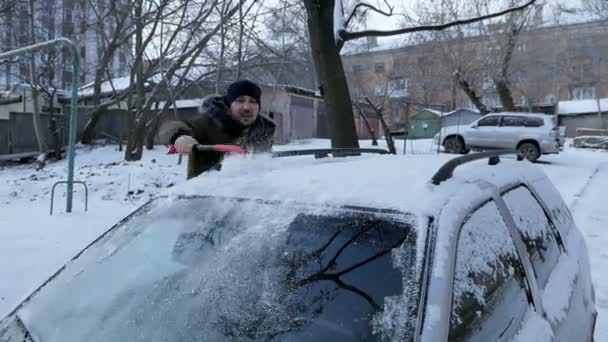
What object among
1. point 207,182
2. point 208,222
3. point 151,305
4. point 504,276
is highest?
point 207,182

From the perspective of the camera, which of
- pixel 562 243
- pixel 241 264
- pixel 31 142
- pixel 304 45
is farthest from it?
pixel 31 142

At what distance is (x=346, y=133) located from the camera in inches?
337

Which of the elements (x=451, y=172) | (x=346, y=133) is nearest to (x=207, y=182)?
(x=451, y=172)

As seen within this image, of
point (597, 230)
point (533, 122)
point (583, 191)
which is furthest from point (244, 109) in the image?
point (533, 122)

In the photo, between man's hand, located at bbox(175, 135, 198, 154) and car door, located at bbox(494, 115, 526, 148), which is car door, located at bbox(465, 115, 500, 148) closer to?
car door, located at bbox(494, 115, 526, 148)

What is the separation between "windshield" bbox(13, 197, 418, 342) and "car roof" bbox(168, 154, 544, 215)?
5 centimetres

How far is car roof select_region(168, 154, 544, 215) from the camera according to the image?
175cm

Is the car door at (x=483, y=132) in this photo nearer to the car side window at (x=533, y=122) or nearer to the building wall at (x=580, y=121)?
the car side window at (x=533, y=122)

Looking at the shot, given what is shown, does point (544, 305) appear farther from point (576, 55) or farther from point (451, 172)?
point (576, 55)

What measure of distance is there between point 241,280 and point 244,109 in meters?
1.94

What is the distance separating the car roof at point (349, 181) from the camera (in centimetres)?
175

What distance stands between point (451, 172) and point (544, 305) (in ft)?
2.18

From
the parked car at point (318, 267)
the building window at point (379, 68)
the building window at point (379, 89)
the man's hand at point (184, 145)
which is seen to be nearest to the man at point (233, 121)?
the man's hand at point (184, 145)

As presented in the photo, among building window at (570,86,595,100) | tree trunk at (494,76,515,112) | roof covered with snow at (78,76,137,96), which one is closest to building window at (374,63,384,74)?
building window at (570,86,595,100)
